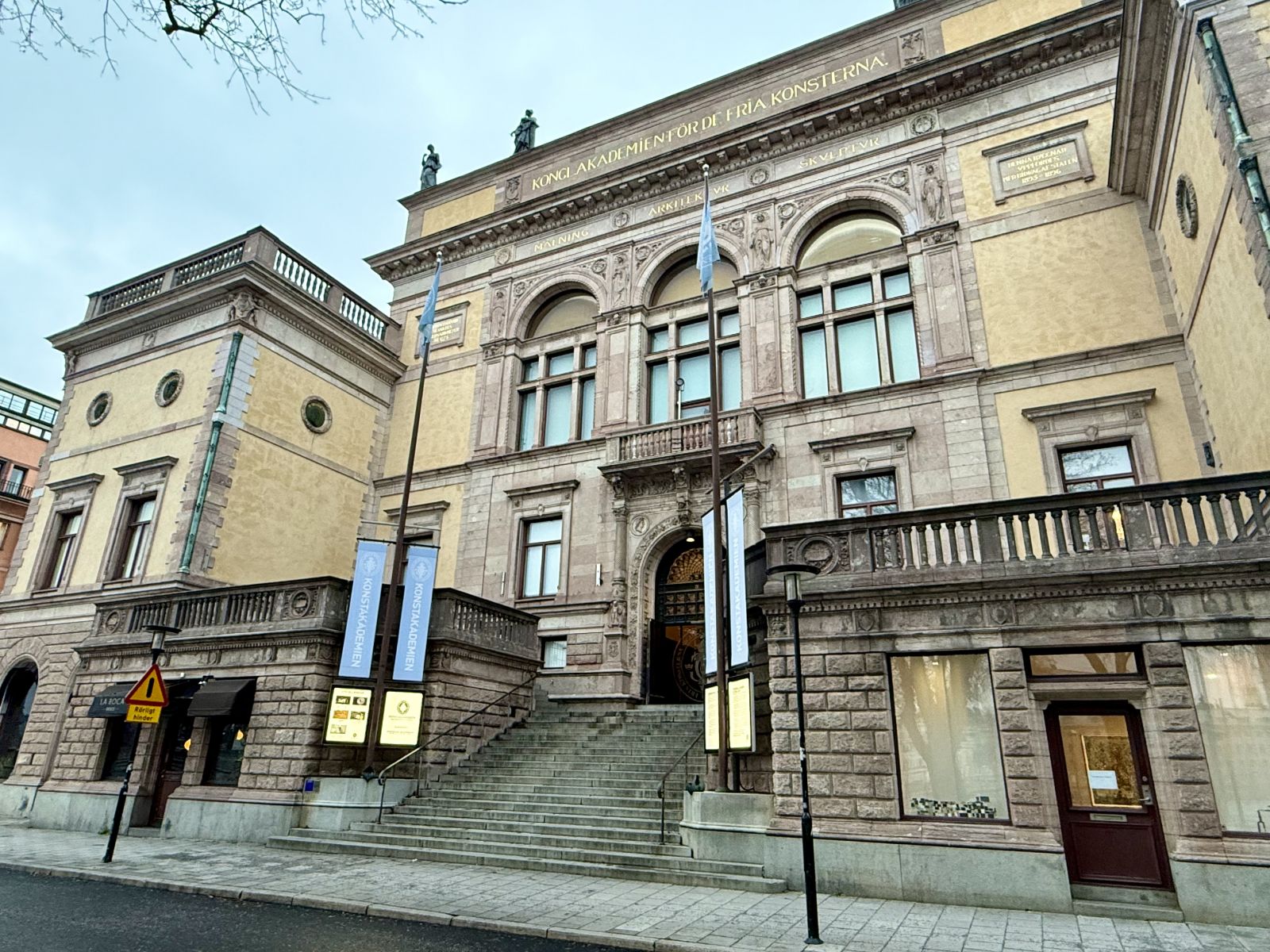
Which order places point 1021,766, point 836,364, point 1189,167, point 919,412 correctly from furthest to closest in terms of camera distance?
point 836,364 → point 919,412 → point 1189,167 → point 1021,766

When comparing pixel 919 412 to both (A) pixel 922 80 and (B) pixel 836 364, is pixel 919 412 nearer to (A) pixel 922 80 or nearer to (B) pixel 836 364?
(B) pixel 836 364

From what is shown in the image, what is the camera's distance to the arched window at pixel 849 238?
2328cm

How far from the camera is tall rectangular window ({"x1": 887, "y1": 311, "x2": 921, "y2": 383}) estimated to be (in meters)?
21.4

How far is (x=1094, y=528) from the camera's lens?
1091 cm

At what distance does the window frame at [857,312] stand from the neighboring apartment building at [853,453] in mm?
139

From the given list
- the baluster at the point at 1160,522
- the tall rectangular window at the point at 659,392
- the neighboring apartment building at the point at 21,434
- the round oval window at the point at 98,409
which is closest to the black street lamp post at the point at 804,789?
the baluster at the point at 1160,522

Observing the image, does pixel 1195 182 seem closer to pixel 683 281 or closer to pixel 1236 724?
pixel 1236 724

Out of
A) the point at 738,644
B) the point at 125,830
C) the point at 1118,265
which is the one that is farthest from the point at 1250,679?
the point at 125,830

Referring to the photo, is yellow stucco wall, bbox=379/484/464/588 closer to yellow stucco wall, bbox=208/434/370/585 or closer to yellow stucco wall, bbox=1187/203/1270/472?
yellow stucco wall, bbox=208/434/370/585

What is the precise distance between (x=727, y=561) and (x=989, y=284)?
12.4 metres

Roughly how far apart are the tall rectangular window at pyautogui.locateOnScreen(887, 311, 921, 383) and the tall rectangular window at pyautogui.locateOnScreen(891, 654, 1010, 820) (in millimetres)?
11396

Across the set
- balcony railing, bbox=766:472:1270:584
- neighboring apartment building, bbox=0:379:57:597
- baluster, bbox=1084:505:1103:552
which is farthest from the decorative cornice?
neighboring apartment building, bbox=0:379:57:597

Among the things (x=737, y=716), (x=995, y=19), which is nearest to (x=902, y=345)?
(x=995, y=19)

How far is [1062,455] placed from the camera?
18.7m
